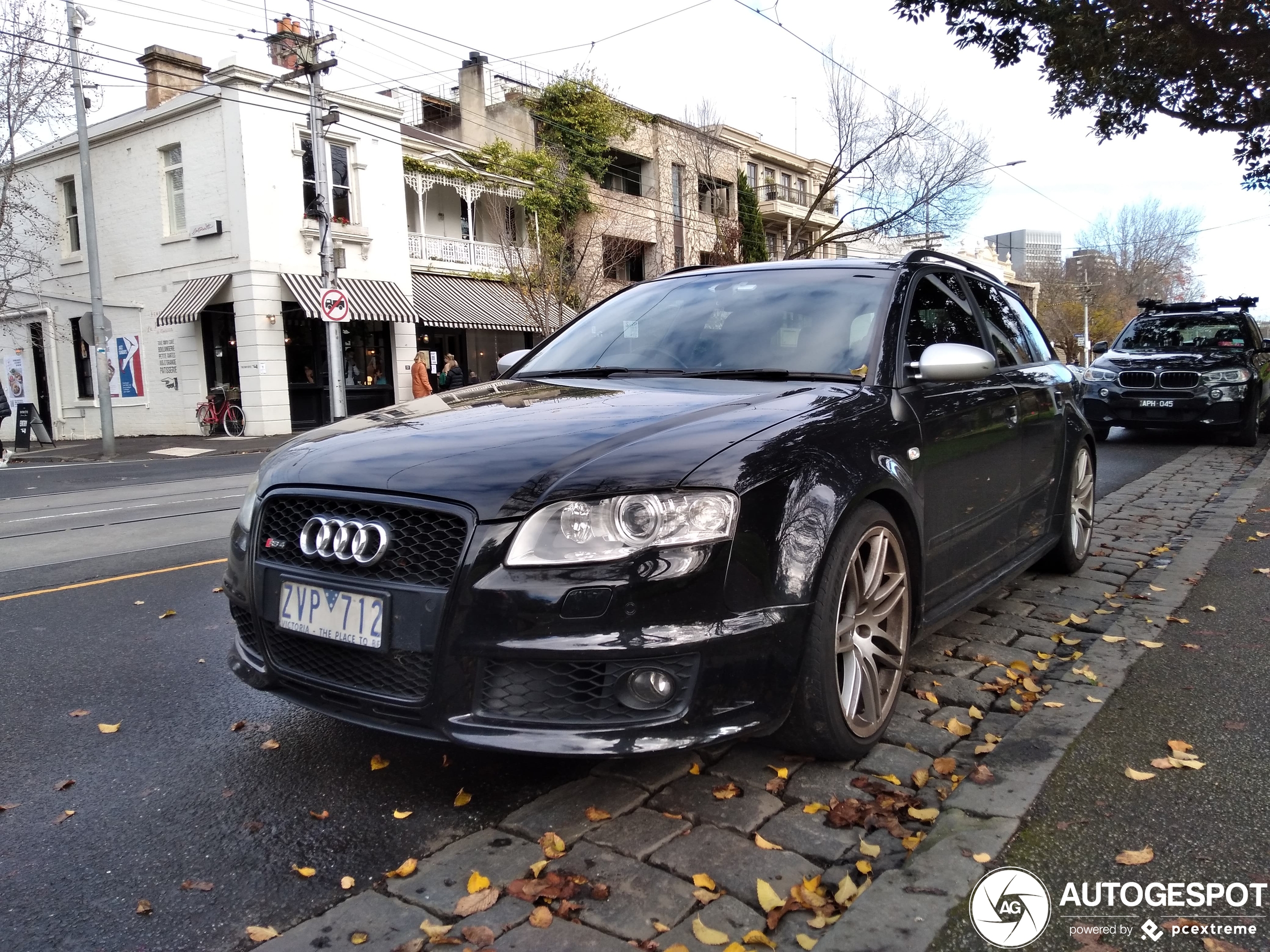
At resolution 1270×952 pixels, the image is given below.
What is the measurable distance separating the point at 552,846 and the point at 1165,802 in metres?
1.74

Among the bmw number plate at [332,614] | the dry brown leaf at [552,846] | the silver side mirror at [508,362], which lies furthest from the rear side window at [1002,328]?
the bmw number plate at [332,614]

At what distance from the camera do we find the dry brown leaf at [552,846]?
246 cm

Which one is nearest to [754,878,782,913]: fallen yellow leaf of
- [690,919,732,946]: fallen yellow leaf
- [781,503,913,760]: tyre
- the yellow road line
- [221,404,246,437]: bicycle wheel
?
→ [690,919,732,946]: fallen yellow leaf

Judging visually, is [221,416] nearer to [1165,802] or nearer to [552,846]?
[552,846]

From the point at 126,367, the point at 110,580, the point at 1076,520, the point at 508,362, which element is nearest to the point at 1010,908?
the point at 508,362

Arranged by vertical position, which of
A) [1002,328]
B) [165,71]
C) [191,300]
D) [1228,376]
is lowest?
[1228,376]

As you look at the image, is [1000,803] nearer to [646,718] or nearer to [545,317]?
[646,718]

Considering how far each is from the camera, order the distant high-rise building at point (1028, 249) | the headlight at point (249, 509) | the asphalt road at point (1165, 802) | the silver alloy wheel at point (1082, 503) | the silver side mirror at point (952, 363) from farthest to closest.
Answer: the distant high-rise building at point (1028, 249)
the silver alloy wheel at point (1082, 503)
the silver side mirror at point (952, 363)
the headlight at point (249, 509)
the asphalt road at point (1165, 802)

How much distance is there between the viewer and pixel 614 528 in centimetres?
242

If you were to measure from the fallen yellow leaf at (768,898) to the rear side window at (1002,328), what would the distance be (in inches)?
112

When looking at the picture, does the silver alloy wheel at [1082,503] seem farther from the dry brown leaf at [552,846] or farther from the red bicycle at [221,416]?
the red bicycle at [221,416]

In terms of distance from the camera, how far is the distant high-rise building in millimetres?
73688

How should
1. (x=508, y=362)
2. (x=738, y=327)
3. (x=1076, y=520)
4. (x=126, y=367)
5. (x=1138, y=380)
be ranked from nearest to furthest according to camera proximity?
(x=738, y=327) → (x=508, y=362) → (x=1076, y=520) → (x=1138, y=380) → (x=126, y=367)

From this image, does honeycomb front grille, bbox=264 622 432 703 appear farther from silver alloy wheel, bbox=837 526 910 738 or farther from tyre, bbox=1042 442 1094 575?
tyre, bbox=1042 442 1094 575
